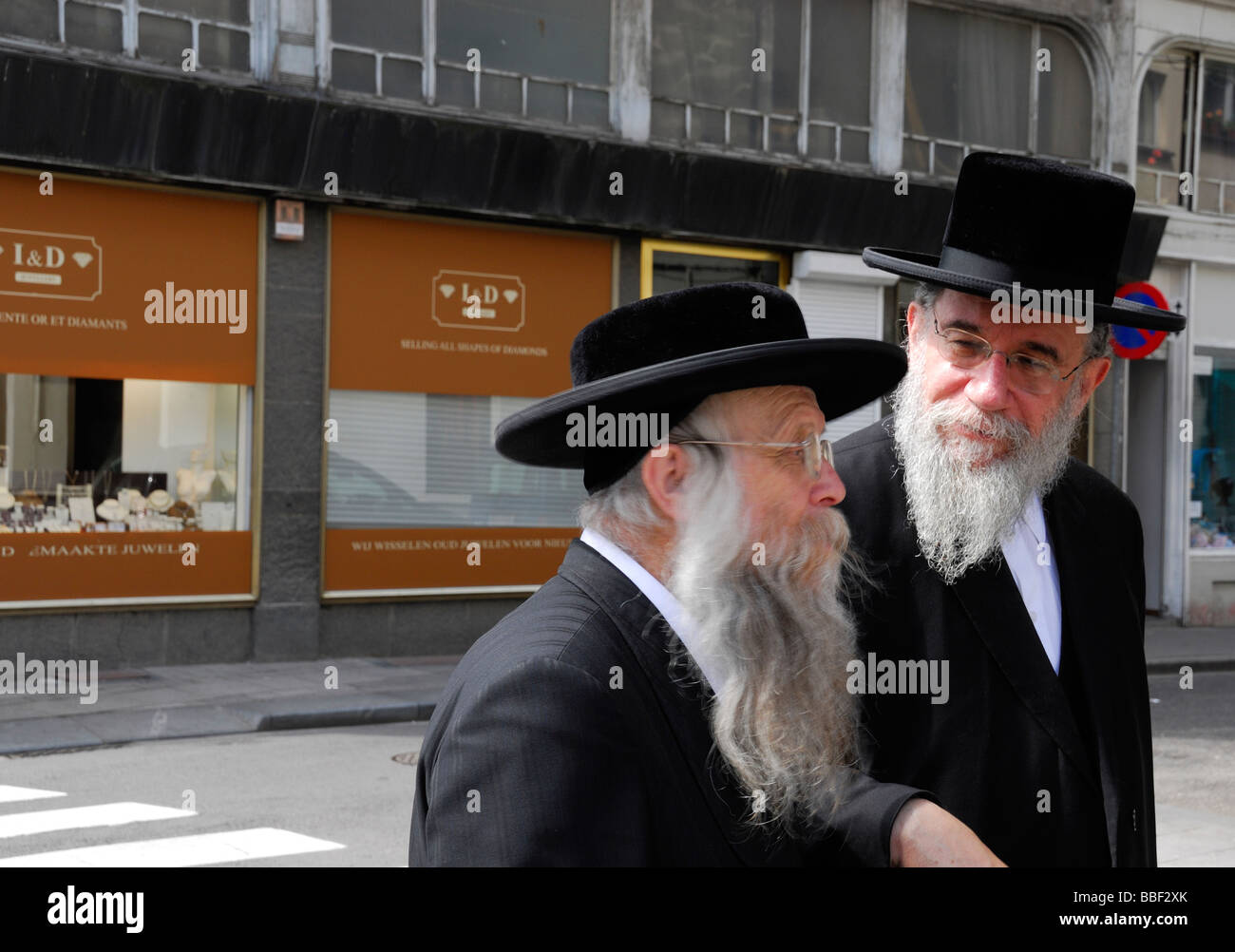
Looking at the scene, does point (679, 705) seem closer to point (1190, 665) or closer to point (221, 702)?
point (221, 702)

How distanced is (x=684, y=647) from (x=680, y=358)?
1.34 feet

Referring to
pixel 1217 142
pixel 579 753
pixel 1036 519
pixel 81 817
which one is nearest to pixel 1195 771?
pixel 81 817

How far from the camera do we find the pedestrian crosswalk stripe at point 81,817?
709 centimetres

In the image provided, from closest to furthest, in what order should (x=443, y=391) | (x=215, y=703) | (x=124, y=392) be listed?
(x=215, y=703), (x=124, y=392), (x=443, y=391)

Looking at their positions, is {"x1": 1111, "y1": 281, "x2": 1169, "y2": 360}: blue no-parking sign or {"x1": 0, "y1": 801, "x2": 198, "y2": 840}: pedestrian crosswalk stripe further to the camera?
{"x1": 1111, "y1": 281, "x2": 1169, "y2": 360}: blue no-parking sign

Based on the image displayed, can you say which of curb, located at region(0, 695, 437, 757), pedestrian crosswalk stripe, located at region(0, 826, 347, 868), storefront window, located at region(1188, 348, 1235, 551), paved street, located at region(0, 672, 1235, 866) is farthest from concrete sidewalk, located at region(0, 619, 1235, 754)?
storefront window, located at region(1188, 348, 1235, 551)

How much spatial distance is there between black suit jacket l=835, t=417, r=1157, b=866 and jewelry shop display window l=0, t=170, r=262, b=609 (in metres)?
10.8

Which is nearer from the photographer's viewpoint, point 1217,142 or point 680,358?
point 680,358

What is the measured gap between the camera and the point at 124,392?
12.5 m

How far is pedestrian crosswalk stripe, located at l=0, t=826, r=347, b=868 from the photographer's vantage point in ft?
20.8

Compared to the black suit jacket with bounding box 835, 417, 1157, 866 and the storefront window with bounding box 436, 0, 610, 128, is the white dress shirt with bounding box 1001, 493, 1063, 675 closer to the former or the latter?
the black suit jacket with bounding box 835, 417, 1157, 866

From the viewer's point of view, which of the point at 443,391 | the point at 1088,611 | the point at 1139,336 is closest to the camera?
the point at 1088,611
